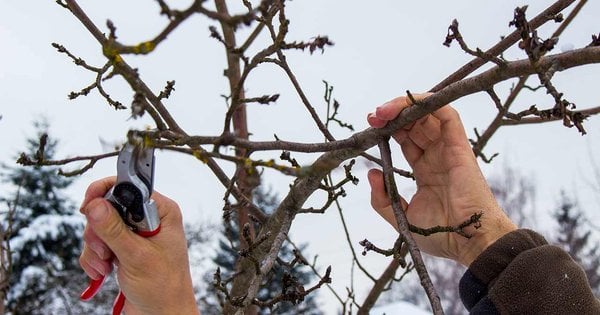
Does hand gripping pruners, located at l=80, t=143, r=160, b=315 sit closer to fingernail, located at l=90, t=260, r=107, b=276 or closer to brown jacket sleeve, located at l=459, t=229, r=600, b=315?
fingernail, located at l=90, t=260, r=107, b=276

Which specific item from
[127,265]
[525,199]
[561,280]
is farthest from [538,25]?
[525,199]

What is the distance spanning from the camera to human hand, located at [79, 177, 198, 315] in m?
1.26

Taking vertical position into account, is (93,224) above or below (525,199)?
below

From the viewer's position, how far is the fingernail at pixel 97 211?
124 cm

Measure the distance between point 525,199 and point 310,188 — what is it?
24251 mm

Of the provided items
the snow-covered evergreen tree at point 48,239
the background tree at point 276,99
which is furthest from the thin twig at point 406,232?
the snow-covered evergreen tree at point 48,239

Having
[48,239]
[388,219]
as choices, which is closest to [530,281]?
[388,219]

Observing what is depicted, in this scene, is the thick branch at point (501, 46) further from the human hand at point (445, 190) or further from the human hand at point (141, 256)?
the human hand at point (141, 256)

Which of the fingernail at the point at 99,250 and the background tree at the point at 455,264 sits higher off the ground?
the background tree at the point at 455,264

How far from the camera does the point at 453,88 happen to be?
1355 millimetres

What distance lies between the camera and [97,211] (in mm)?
1242

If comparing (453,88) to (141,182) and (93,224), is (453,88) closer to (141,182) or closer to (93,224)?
(141,182)

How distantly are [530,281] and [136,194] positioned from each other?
1.03m

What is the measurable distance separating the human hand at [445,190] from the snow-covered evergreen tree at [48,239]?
1278cm
